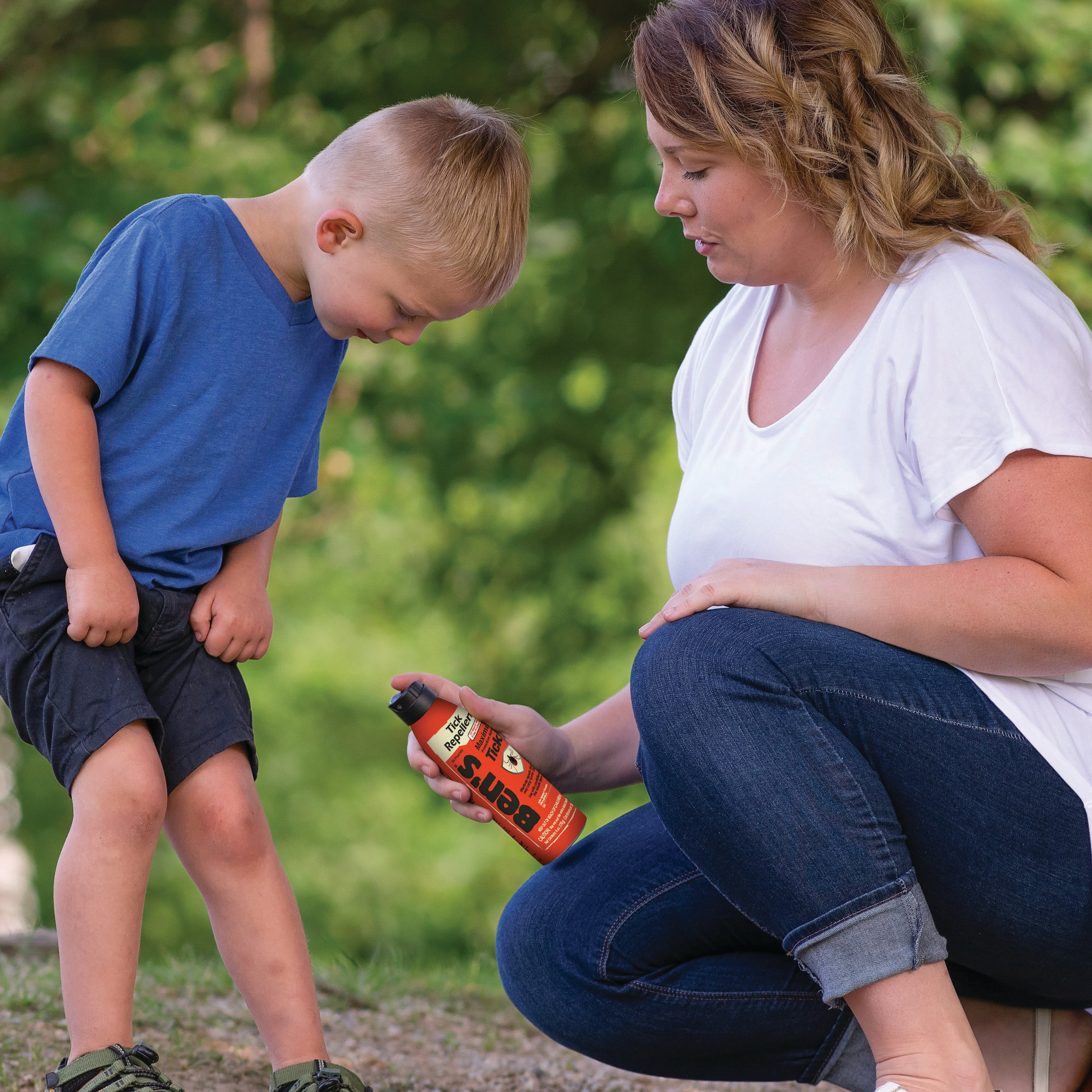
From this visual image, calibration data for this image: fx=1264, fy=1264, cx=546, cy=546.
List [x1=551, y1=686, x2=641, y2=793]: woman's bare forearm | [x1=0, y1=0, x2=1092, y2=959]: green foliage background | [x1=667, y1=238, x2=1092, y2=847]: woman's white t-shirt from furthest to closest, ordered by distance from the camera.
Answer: [x1=0, y1=0, x2=1092, y2=959]: green foliage background < [x1=551, y1=686, x2=641, y2=793]: woman's bare forearm < [x1=667, y1=238, x2=1092, y2=847]: woman's white t-shirt

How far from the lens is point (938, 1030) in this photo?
1.38 m

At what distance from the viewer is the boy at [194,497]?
1658 millimetres

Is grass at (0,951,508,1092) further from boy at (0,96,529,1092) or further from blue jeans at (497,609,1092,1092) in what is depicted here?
blue jeans at (497,609,1092,1092)

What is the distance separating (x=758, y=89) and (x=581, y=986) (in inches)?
49.5

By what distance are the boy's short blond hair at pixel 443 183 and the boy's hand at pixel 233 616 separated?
0.56 metres

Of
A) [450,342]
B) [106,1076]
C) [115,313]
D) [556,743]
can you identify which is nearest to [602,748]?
[556,743]

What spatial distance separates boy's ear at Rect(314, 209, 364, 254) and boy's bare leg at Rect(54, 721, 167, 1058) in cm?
75

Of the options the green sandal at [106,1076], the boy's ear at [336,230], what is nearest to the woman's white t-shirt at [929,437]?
the boy's ear at [336,230]

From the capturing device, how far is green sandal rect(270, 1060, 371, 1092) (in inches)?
65.5

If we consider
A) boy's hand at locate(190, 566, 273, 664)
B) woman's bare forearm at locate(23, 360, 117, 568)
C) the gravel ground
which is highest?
woman's bare forearm at locate(23, 360, 117, 568)

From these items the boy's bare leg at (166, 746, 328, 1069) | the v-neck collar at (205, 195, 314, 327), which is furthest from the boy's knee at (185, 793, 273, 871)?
the v-neck collar at (205, 195, 314, 327)

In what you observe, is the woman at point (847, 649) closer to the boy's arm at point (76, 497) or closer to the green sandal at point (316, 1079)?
the green sandal at point (316, 1079)

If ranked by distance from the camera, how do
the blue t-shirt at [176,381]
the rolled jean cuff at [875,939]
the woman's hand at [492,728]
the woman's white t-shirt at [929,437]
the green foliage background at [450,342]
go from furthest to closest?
the green foliage background at [450,342] → the woman's hand at [492,728] → the blue t-shirt at [176,381] → the woman's white t-shirt at [929,437] → the rolled jean cuff at [875,939]

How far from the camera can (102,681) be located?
1.69 metres
